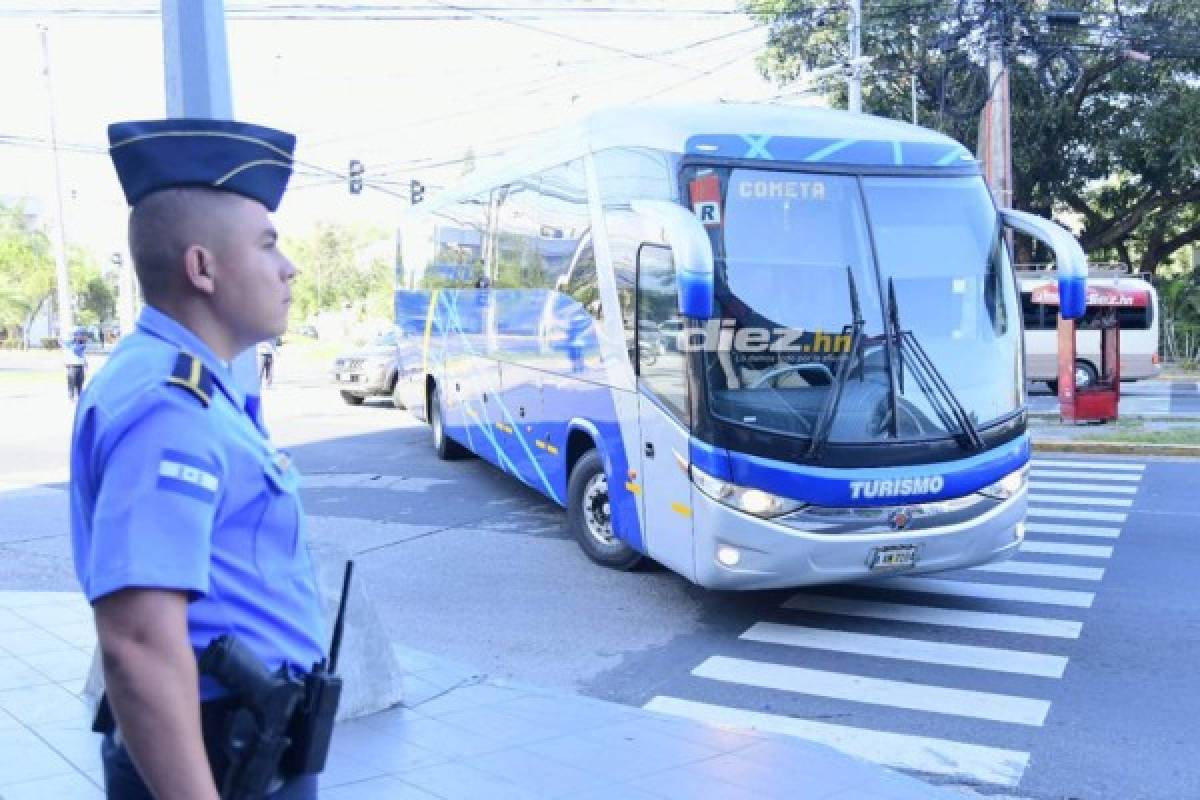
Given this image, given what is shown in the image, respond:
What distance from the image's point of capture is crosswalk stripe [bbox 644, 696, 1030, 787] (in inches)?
208

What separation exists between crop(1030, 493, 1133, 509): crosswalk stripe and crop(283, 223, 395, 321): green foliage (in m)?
87.9

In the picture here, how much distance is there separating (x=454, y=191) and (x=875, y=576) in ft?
27.4

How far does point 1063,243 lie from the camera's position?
775 centimetres

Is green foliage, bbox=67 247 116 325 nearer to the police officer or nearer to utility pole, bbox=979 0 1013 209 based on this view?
utility pole, bbox=979 0 1013 209

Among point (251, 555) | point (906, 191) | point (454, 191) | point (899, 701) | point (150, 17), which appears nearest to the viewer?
point (251, 555)

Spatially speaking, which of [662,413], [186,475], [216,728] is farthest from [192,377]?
[662,413]

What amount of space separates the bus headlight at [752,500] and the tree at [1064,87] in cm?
Result: 2473

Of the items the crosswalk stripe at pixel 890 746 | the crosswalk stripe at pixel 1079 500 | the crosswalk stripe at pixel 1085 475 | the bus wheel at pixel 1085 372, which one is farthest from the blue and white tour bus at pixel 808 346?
the bus wheel at pixel 1085 372

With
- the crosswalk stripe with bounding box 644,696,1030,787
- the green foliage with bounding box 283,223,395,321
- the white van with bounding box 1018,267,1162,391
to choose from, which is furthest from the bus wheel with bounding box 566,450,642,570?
the green foliage with bounding box 283,223,395,321

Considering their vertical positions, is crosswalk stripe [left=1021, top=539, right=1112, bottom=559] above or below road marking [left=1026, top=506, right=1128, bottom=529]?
above

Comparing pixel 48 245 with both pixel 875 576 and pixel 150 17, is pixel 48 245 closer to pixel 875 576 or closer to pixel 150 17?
pixel 150 17

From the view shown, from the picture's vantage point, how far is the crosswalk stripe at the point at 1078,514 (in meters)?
10.9

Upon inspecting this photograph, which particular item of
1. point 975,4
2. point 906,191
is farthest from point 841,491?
point 975,4

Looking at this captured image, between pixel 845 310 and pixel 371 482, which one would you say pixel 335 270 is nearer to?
pixel 371 482
